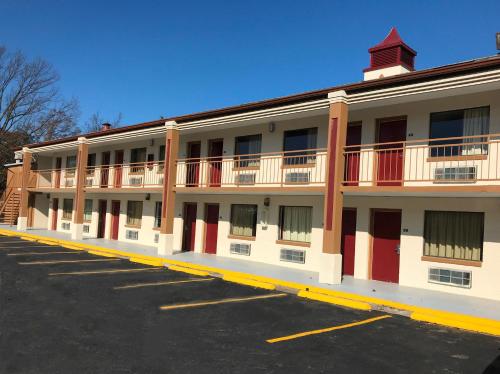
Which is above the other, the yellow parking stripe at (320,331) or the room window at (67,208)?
the room window at (67,208)

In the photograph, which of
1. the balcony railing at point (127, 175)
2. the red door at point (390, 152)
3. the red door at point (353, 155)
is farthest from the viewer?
the balcony railing at point (127, 175)

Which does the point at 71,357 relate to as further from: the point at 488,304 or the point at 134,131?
the point at 134,131

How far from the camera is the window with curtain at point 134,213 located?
21922mm

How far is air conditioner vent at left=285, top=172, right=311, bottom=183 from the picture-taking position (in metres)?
14.8

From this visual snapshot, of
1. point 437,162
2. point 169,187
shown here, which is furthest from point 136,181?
point 437,162

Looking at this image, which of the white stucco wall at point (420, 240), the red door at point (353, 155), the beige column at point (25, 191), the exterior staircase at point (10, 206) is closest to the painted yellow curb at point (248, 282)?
the white stucco wall at point (420, 240)

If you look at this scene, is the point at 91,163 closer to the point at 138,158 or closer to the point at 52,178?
the point at 52,178

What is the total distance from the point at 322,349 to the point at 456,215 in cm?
721

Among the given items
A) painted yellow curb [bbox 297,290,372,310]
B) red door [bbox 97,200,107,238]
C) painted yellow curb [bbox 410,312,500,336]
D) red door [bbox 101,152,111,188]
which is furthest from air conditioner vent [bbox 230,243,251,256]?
red door [bbox 101,152,111,188]

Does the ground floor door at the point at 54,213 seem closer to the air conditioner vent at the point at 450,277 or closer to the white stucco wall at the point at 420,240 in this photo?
the white stucco wall at the point at 420,240

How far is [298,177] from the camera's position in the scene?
14992mm

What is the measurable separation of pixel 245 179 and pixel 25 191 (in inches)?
685

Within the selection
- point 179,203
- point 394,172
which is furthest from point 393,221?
point 179,203

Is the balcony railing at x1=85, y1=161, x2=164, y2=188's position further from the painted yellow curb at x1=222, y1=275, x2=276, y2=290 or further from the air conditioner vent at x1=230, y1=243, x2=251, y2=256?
the painted yellow curb at x1=222, y1=275, x2=276, y2=290
